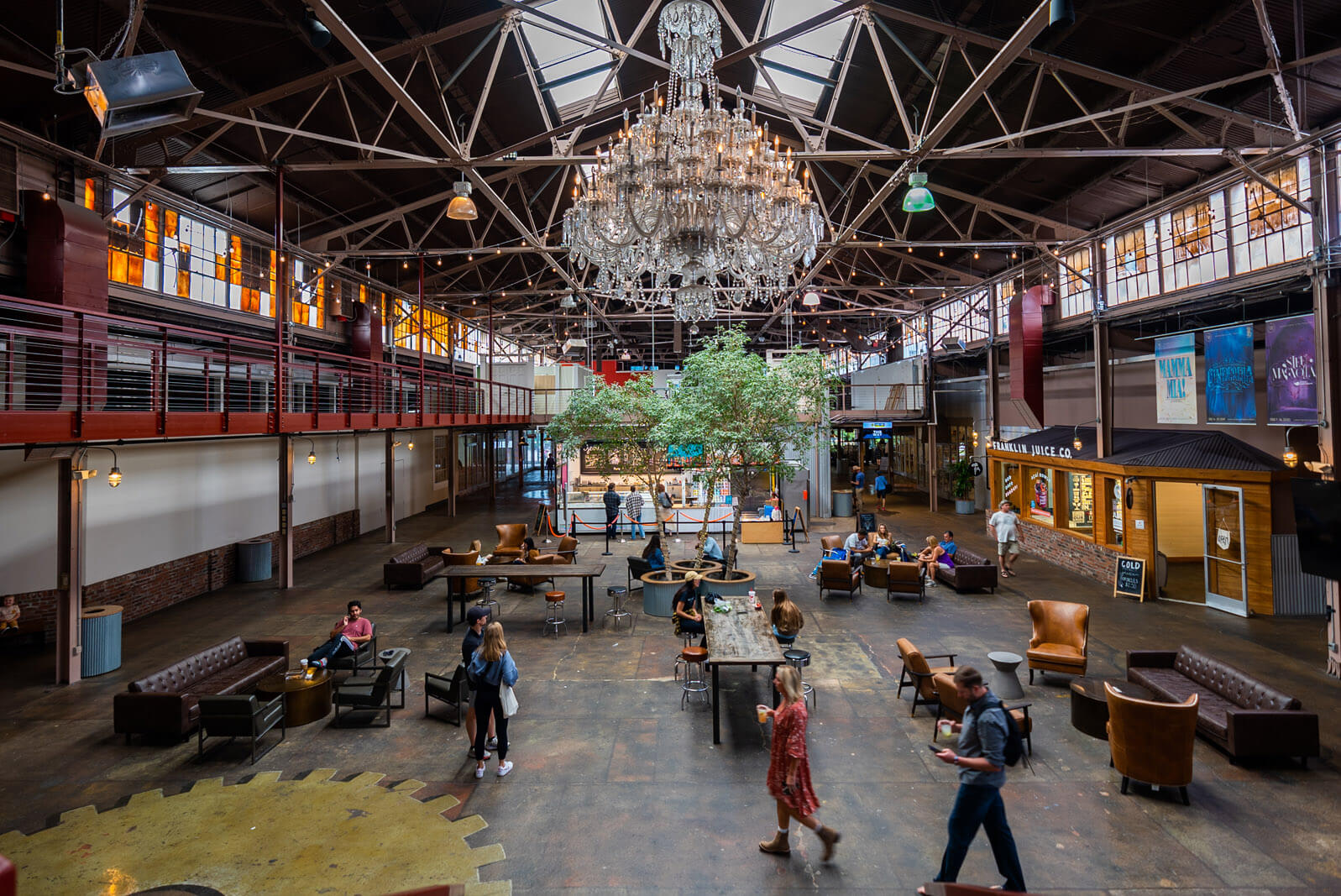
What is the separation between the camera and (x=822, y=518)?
23328 millimetres

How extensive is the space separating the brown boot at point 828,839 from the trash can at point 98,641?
32.9 feet

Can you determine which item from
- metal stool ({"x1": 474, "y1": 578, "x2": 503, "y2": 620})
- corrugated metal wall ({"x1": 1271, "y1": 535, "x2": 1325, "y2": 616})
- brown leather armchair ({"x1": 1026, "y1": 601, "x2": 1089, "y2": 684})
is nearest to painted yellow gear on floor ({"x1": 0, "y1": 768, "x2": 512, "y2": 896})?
metal stool ({"x1": 474, "y1": 578, "x2": 503, "y2": 620})

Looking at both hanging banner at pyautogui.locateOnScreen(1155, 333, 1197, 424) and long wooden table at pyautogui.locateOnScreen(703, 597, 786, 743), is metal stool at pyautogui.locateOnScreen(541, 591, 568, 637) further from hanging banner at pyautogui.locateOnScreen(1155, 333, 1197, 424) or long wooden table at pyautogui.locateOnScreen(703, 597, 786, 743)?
hanging banner at pyautogui.locateOnScreen(1155, 333, 1197, 424)

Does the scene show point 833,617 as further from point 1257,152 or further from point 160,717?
point 1257,152

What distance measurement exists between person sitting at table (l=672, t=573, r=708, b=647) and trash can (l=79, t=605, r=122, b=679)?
318 inches

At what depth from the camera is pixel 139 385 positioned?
12117mm

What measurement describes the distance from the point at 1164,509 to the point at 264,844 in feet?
60.6

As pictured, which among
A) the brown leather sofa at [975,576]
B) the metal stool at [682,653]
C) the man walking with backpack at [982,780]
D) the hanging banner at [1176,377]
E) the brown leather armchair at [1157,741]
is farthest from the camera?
the hanging banner at [1176,377]

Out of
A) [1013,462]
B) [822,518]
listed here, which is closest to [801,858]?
[1013,462]

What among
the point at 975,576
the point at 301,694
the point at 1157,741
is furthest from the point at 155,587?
the point at 975,576

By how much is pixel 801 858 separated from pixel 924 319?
85.5 ft

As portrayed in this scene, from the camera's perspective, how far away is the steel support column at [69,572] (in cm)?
837

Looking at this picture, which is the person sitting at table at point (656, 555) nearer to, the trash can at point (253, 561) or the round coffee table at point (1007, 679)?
the round coffee table at point (1007, 679)

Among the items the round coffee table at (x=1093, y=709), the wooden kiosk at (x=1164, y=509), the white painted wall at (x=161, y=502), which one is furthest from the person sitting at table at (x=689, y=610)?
the wooden kiosk at (x=1164, y=509)
